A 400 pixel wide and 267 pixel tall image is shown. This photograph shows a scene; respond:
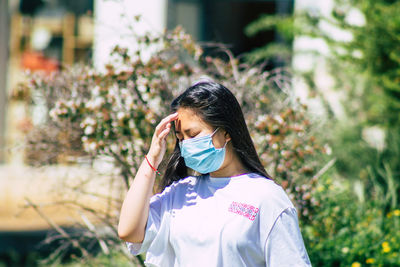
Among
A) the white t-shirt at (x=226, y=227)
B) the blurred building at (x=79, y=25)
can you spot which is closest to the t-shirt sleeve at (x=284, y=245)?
the white t-shirt at (x=226, y=227)

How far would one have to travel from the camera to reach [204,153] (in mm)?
2059

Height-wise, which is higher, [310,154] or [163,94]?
[163,94]

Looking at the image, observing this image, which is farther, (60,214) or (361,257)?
(60,214)

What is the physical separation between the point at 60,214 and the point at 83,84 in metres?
2.84

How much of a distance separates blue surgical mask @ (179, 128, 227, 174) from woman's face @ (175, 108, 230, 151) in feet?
0.06

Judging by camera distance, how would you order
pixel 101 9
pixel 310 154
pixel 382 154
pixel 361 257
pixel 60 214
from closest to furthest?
pixel 361 257
pixel 310 154
pixel 382 154
pixel 60 214
pixel 101 9

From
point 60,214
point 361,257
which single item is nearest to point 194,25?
point 60,214

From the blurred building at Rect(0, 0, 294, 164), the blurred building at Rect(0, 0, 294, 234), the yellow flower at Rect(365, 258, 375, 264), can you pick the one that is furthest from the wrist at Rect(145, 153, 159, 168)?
the blurred building at Rect(0, 0, 294, 164)

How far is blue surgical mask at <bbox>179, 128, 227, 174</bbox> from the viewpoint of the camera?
2061 millimetres

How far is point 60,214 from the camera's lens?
6.27 metres

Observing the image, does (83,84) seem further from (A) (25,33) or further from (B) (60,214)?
(A) (25,33)

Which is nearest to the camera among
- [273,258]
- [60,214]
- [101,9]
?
[273,258]

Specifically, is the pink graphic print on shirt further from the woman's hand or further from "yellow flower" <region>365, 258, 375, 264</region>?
"yellow flower" <region>365, 258, 375, 264</region>

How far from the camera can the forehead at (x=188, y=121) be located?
6.86 ft
